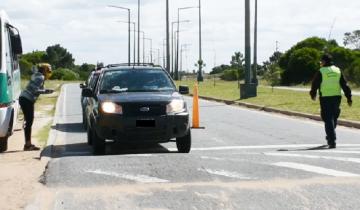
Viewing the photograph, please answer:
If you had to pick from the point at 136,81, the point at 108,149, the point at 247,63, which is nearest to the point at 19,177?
the point at 108,149

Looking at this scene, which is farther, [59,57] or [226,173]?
[59,57]

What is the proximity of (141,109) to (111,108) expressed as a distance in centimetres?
53

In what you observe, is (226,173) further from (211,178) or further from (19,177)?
(19,177)

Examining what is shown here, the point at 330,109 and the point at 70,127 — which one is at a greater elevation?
the point at 330,109

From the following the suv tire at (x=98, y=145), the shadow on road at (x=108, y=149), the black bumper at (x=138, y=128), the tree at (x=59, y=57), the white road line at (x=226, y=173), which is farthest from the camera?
the tree at (x=59, y=57)

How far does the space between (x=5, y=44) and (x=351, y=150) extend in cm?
681

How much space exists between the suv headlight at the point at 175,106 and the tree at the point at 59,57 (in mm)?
140785

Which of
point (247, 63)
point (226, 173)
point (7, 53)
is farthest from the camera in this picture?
point (247, 63)

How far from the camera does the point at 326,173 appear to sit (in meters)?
9.30

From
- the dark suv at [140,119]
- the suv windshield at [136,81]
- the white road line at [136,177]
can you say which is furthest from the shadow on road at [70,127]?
the white road line at [136,177]

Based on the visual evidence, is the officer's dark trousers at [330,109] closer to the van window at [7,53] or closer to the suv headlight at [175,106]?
the suv headlight at [175,106]

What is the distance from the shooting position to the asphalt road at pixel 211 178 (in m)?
7.63

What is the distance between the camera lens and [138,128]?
11.9 m

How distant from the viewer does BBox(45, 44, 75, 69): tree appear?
152 m
